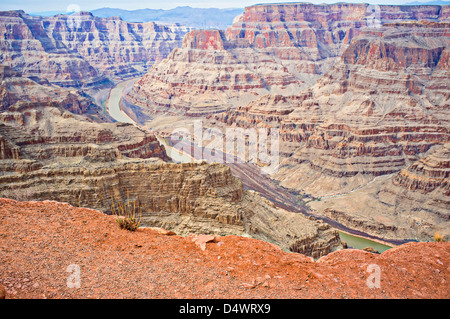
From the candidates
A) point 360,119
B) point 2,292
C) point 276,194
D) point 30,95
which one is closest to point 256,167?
point 276,194

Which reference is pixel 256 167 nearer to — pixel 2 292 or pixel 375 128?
pixel 375 128

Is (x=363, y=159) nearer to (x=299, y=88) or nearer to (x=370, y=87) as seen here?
(x=370, y=87)

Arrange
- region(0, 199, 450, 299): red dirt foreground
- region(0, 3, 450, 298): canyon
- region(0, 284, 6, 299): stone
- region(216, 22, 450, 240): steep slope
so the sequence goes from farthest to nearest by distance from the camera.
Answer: region(216, 22, 450, 240): steep slope → region(0, 3, 450, 298): canyon → region(0, 199, 450, 299): red dirt foreground → region(0, 284, 6, 299): stone

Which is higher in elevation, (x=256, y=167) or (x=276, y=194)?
(x=256, y=167)

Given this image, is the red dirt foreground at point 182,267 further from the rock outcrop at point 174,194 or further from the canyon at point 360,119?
the canyon at point 360,119

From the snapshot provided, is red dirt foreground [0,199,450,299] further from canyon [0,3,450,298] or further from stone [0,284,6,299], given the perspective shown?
stone [0,284,6,299]

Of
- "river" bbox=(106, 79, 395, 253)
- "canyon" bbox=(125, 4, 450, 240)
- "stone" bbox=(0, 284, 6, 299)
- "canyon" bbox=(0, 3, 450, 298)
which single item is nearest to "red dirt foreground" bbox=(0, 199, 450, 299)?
"canyon" bbox=(0, 3, 450, 298)

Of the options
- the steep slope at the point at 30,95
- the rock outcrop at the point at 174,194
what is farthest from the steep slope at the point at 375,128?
the steep slope at the point at 30,95

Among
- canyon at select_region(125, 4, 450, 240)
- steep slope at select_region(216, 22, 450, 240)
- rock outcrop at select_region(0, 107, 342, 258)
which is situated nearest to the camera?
rock outcrop at select_region(0, 107, 342, 258)
